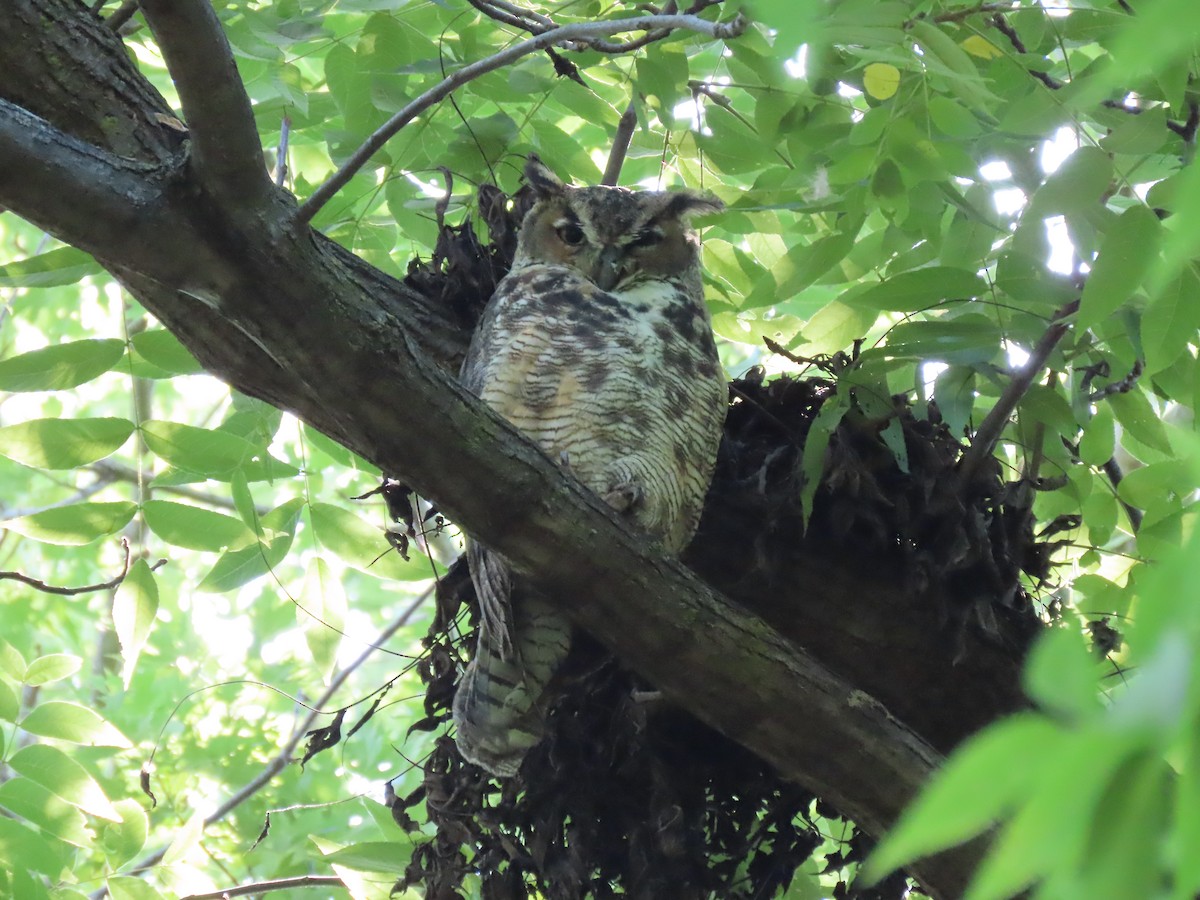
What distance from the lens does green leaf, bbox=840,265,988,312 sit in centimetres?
188

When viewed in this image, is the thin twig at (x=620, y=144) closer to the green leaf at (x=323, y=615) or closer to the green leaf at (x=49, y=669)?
the green leaf at (x=323, y=615)

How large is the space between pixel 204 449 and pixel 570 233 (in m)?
0.95

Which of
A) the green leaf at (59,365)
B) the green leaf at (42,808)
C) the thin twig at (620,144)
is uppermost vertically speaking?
the thin twig at (620,144)

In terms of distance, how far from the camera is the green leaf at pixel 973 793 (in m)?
0.45

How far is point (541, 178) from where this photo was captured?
2588 millimetres

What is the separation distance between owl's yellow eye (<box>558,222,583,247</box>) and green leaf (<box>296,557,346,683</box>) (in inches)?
36.8

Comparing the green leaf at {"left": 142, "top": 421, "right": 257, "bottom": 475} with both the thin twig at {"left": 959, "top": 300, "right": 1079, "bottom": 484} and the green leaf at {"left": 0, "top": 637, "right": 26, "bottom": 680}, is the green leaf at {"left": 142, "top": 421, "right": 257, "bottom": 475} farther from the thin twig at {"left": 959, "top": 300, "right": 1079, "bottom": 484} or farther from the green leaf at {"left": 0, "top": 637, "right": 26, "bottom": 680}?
the thin twig at {"left": 959, "top": 300, "right": 1079, "bottom": 484}

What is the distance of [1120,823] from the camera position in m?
0.52

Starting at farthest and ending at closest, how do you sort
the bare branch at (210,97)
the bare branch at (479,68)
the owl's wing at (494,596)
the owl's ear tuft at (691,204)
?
the owl's ear tuft at (691,204) < the owl's wing at (494,596) < the bare branch at (479,68) < the bare branch at (210,97)

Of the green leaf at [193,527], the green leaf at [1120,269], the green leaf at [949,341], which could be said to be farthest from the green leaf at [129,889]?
the green leaf at [1120,269]

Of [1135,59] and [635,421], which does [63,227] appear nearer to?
[635,421]

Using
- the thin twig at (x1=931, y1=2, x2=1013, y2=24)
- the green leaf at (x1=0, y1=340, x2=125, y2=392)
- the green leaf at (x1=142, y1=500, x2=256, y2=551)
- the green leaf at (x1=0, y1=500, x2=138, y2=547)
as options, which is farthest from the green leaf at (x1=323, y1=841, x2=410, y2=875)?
the thin twig at (x1=931, y1=2, x2=1013, y2=24)

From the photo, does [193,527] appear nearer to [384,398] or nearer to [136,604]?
[136,604]

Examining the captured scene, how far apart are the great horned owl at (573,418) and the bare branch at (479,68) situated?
2.30 ft
